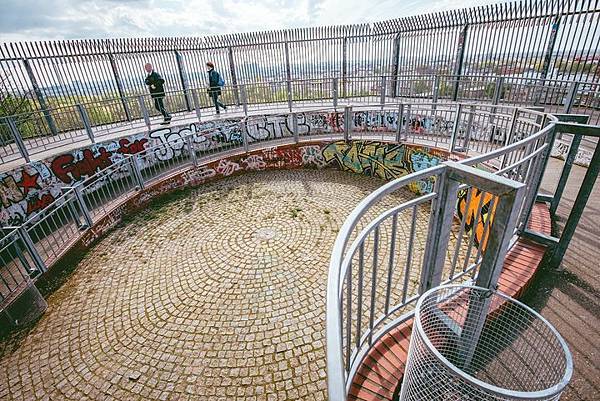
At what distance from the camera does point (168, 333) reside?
411 centimetres

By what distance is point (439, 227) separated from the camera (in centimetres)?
248

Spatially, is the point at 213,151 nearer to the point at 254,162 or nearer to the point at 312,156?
the point at 254,162

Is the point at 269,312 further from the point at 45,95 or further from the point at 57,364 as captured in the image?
the point at 45,95

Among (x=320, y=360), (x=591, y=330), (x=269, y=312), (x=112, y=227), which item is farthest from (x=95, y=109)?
(x=591, y=330)

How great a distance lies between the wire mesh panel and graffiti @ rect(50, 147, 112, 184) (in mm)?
9959

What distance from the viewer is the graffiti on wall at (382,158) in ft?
24.9

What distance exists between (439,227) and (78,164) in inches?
394

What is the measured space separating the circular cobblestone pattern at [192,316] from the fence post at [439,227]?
1788mm

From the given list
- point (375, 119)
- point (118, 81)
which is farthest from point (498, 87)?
point (118, 81)

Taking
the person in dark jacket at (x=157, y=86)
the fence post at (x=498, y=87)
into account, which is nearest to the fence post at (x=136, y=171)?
the person in dark jacket at (x=157, y=86)

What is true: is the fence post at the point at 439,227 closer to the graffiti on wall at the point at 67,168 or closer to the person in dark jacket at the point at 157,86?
Answer: the graffiti on wall at the point at 67,168

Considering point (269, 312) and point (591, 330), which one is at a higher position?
point (591, 330)

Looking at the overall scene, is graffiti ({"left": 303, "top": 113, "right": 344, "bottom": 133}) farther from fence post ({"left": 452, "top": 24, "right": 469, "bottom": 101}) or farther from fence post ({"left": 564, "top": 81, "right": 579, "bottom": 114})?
fence post ({"left": 564, "top": 81, "right": 579, "bottom": 114})

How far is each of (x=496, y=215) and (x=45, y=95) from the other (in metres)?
14.2
